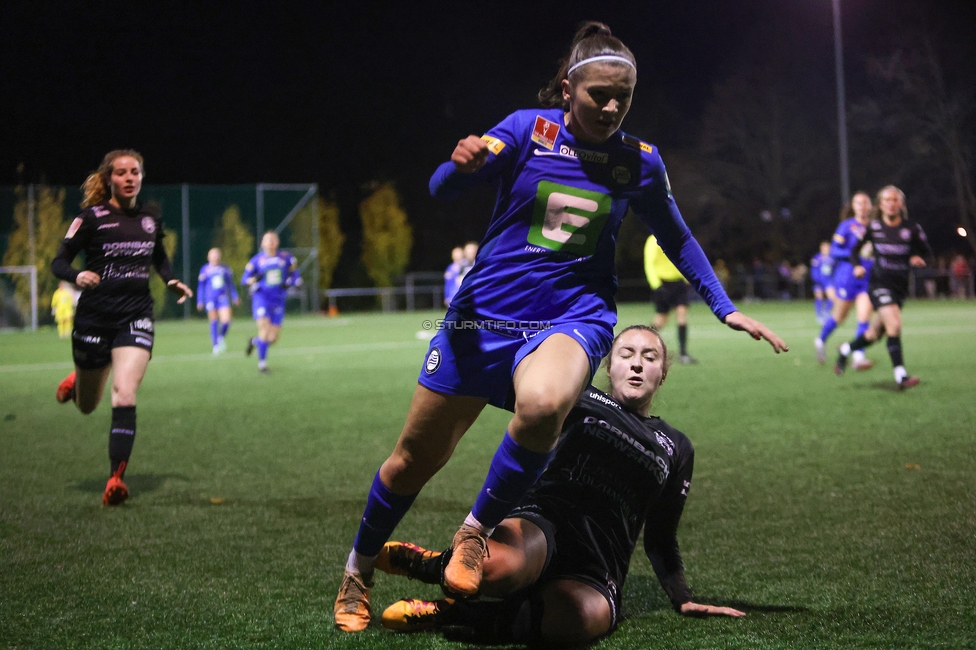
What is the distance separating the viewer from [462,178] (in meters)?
3.48

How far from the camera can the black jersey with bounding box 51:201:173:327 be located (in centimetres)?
641

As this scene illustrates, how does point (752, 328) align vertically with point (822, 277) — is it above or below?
below

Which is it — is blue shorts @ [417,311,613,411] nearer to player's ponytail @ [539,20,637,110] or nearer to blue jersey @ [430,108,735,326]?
blue jersey @ [430,108,735,326]

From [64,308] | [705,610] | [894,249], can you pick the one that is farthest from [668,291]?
[64,308]

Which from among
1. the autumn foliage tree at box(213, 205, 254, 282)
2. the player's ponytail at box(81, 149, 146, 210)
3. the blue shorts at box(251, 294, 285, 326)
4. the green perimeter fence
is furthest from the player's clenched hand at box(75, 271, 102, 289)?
the autumn foliage tree at box(213, 205, 254, 282)

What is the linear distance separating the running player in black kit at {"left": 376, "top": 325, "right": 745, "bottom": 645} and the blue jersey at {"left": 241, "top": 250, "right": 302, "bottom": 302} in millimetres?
13026

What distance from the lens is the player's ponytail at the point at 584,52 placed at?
3633mm

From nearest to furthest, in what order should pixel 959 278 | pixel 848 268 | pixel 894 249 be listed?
pixel 894 249
pixel 848 268
pixel 959 278

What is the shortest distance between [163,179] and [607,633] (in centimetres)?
4437

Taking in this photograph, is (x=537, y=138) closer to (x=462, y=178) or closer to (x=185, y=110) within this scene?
(x=462, y=178)

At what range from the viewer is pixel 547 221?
12.0 ft

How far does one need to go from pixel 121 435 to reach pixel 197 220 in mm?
31830

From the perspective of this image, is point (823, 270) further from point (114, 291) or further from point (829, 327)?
point (114, 291)

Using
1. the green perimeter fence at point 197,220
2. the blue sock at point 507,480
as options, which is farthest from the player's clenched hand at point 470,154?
the green perimeter fence at point 197,220
